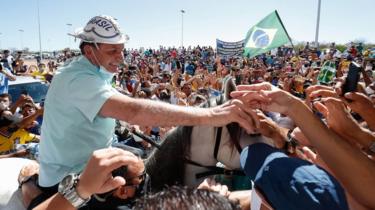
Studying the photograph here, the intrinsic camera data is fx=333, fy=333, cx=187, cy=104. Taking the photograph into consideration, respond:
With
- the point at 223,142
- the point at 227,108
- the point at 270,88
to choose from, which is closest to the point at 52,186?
the point at 223,142

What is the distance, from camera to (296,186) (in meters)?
1.08

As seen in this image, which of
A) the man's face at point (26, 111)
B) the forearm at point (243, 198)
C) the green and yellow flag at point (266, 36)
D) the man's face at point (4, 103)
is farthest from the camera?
the green and yellow flag at point (266, 36)

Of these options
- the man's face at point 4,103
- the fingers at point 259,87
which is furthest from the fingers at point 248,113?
the man's face at point 4,103

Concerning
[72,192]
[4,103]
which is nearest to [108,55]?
[72,192]

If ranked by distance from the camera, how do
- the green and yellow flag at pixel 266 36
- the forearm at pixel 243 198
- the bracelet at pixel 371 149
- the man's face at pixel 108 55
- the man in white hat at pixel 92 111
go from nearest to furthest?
the man in white hat at pixel 92 111 → the forearm at pixel 243 198 → the bracelet at pixel 371 149 → the man's face at pixel 108 55 → the green and yellow flag at pixel 266 36

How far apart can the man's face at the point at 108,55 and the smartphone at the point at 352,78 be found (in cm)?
146

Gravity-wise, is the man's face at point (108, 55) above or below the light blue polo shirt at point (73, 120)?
above

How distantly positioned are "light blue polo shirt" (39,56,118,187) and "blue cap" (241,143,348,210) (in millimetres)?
1090

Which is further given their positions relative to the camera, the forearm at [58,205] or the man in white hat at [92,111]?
the man in white hat at [92,111]

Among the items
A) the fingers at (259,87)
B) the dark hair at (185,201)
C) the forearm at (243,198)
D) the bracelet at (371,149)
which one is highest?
the fingers at (259,87)

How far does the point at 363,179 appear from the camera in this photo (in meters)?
1.49

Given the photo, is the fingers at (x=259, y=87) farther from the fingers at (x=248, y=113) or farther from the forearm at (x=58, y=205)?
the forearm at (x=58, y=205)

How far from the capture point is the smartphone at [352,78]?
1.77 metres

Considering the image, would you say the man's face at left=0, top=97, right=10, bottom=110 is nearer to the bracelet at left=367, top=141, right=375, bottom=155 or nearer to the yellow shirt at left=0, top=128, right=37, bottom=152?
the yellow shirt at left=0, top=128, right=37, bottom=152
